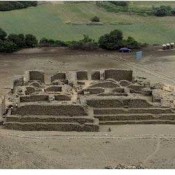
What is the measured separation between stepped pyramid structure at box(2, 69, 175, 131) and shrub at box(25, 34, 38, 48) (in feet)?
51.6

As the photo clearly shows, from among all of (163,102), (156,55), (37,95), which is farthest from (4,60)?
(163,102)

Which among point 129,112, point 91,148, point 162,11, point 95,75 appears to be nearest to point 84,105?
point 129,112

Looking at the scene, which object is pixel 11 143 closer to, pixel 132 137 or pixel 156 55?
pixel 132 137

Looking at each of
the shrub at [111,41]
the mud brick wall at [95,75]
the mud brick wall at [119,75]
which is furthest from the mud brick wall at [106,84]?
the shrub at [111,41]

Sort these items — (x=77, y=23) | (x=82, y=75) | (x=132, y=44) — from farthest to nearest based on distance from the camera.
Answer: (x=77, y=23), (x=132, y=44), (x=82, y=75)

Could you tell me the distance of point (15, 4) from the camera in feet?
215

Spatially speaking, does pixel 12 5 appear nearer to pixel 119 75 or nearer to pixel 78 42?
pixel 78 42

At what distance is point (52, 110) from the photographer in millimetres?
29016

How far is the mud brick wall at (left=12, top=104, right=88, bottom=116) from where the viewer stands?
2892 centimetres

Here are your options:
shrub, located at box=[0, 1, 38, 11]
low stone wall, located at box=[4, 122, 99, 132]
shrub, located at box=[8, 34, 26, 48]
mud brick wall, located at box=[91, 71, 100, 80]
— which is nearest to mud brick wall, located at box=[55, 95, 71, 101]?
low stone wall, located at box=[4, 122, 99, 132]

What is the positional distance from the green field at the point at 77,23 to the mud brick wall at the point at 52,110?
24.6 meters

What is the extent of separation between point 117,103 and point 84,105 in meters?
2.02

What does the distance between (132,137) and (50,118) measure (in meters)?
4.64

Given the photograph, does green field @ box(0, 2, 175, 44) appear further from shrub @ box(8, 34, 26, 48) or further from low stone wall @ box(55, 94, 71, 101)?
low stone wall @ box(55, 94, 71, 101)
